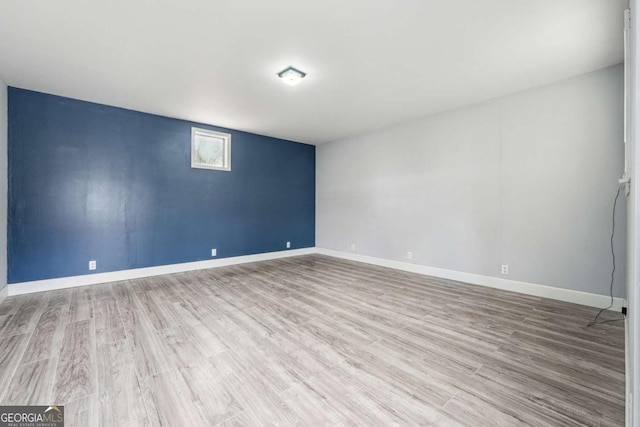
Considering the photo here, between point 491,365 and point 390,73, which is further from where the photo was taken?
point 390,73

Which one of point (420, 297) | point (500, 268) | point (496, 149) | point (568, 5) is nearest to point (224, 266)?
point (420, 297)

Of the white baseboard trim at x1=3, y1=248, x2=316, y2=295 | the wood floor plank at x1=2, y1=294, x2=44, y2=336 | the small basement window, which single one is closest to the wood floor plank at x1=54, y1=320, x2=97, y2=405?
the wood floor plank at x1=2, y1=294, x2=44, y2=336

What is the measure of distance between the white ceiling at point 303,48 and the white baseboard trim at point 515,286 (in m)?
2.59

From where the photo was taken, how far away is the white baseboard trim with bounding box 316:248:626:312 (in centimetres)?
290

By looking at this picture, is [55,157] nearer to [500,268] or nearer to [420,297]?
[420,297]

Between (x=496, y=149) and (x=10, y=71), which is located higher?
(x=10, y=71)

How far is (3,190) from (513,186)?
6.64 metres

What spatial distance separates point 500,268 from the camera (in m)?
3.62

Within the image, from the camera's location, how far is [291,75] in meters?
2.96

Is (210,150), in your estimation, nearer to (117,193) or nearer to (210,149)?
(210,149)

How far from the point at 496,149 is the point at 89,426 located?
4.84 m

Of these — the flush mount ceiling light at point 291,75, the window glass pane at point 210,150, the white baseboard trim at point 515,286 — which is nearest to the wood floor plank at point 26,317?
the window glass pane at point 210,150

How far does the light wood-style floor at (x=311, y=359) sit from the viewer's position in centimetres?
144

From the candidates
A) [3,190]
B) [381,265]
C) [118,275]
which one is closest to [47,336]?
[118,275]
